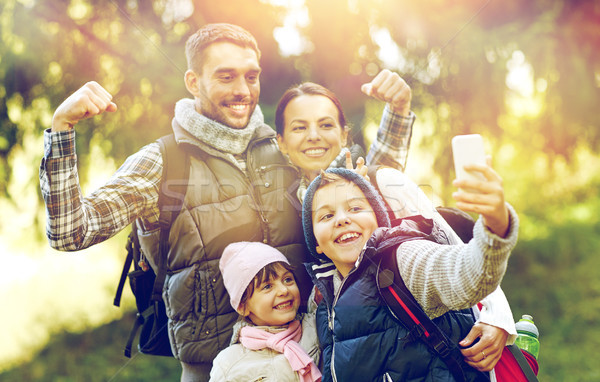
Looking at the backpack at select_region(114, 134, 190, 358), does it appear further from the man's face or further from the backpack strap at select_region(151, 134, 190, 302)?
the man's face

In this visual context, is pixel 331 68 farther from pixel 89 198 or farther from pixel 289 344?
pixel 289 344

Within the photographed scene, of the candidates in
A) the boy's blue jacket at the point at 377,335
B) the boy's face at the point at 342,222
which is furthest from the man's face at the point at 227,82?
the boy's blue jacket at the point at 377,335

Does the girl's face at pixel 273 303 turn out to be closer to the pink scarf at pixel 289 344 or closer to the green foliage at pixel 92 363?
the pink scarf at pixel 289 344

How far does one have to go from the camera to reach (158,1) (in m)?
3.78

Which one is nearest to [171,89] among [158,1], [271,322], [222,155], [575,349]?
[158,1]

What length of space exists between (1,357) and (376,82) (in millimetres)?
4953

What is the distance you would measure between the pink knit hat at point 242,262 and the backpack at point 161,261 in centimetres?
30

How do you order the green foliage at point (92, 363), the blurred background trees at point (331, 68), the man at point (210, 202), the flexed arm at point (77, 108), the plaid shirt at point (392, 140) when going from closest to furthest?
the flexed arm at point (77, 108), the man at point (210, 202), the plaid shirt at point (392, 140), the blurred background trees at point (331, 68), the green foliage at point (92, 363)

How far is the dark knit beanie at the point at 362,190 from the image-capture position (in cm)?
177

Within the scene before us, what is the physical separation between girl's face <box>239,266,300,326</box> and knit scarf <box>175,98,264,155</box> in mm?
639

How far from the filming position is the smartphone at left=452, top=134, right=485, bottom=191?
Answer: 1.10 meters

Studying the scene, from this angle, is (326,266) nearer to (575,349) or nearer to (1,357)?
(575,349)

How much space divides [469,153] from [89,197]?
1.52 m

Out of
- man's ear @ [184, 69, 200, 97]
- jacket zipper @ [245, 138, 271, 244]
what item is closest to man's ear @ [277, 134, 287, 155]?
jacket zipper @ [245, 138, 271, 244]
